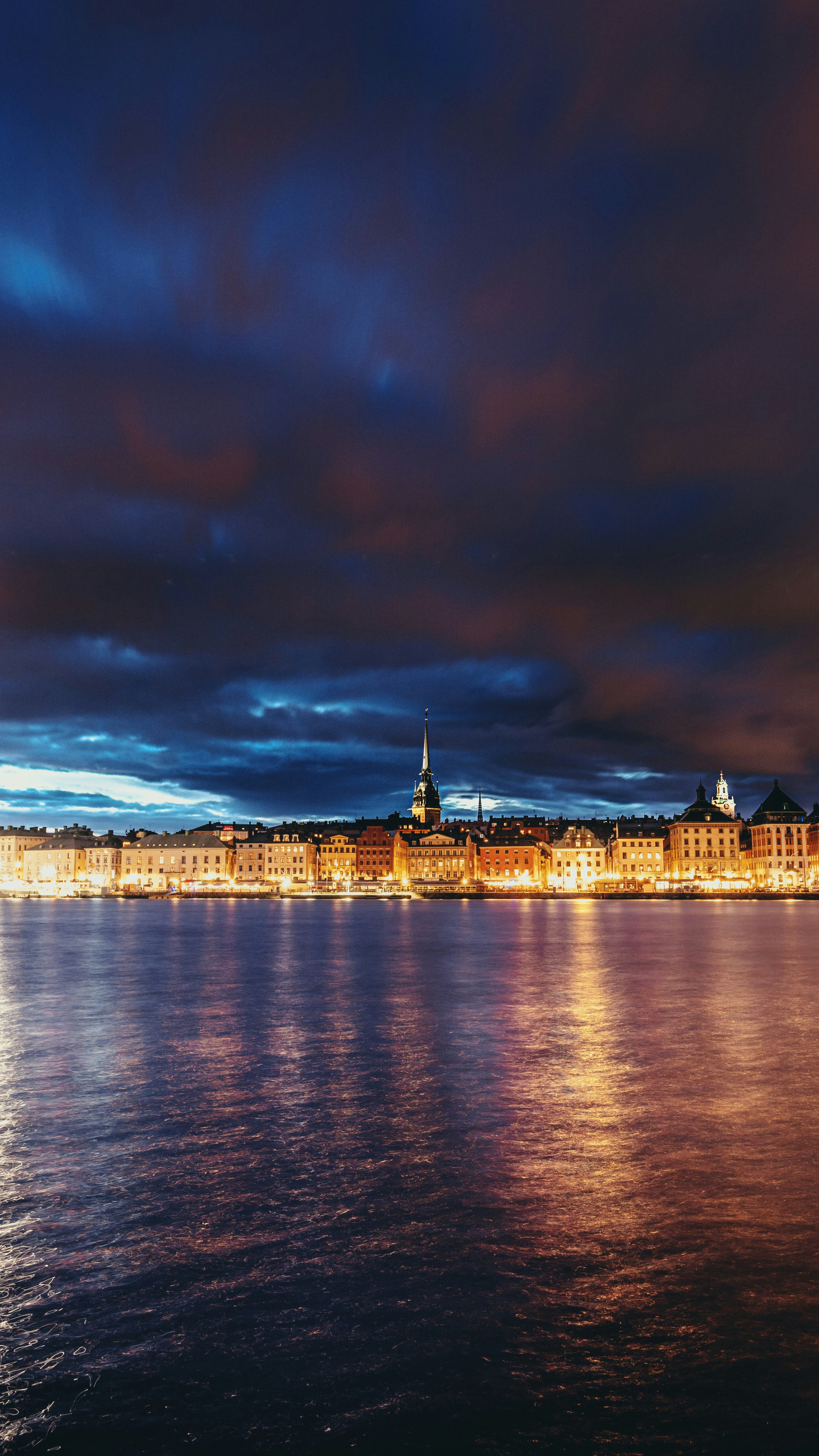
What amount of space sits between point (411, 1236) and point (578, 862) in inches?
6789

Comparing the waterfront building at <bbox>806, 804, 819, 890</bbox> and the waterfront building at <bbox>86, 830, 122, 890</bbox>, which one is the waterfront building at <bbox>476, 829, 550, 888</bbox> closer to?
the waterfront building at <bbox>806, 804, 819, 890</bbox>

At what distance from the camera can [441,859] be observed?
610 ft

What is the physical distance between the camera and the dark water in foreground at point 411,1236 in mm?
7148

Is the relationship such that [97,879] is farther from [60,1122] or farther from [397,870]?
[60,1122]

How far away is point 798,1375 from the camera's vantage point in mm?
7516

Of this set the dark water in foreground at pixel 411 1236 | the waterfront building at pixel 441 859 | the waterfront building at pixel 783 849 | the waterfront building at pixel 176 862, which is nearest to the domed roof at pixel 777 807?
the waterfront building at pixel 783 849

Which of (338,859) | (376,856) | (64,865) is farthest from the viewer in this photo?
(64,865)

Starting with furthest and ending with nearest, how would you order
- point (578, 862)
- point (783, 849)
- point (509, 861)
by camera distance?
point (509, 861), point (578, 862), point (783, 849)

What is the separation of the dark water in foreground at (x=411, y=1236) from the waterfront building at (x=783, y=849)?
5901 inches

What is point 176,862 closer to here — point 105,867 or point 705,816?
point 105,867

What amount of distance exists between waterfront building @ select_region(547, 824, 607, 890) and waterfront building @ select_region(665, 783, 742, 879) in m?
12.7

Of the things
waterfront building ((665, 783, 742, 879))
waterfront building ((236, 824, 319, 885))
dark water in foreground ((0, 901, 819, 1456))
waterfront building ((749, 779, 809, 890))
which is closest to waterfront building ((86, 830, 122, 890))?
waterfront building ((236, 824, 319, 885))

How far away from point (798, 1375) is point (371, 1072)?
12.6 meters

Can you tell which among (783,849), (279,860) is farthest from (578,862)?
(279,860)
